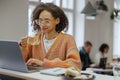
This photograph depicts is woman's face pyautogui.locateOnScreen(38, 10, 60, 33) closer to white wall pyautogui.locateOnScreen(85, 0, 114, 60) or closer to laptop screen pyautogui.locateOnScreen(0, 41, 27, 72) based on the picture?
laptop screen pyautogui.locateOnScreen(0, 41, 27, 72)

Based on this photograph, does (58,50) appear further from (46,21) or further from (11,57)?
(11,57)

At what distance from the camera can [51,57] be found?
184 centimetres

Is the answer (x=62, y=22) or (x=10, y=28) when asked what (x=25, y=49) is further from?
(x=10, y=28)

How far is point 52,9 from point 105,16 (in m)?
5.35

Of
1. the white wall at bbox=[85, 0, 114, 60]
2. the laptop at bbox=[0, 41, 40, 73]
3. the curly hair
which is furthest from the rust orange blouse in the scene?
the white wall at bbox=[85, 0, 114, 60]

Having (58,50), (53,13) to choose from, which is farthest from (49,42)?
(53,13)

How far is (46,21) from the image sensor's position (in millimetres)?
1810

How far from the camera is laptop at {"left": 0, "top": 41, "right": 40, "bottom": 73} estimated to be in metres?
1.43

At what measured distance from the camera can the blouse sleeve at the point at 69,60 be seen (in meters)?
1.65

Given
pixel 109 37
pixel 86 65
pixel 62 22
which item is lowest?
pixel 86 65

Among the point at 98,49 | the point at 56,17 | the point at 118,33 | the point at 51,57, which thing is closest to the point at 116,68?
the point at 51,57

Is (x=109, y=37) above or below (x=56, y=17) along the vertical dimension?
below

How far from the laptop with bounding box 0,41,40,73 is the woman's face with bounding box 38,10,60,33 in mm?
382

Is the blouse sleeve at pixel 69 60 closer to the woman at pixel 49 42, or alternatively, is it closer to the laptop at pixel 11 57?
the woman at pixel 49 42
